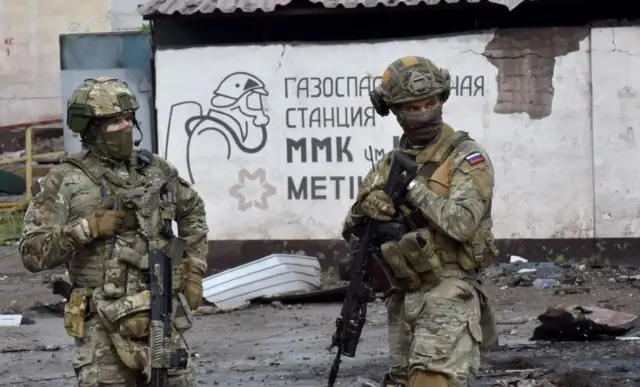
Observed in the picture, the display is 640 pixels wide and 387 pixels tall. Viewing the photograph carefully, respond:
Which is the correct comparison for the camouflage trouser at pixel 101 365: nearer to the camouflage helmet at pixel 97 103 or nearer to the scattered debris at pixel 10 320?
the camouflage helmet at pixel 97 103

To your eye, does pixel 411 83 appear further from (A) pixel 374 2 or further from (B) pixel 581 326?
(A) pixel 374 2

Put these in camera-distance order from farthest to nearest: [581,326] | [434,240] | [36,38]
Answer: [36,38]
[581,326]
[434,240]

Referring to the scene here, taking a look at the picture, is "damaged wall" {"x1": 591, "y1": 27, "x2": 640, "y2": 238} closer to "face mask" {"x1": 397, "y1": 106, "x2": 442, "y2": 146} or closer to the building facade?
the building facade

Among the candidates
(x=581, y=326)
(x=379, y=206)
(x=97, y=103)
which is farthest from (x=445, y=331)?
(x=581, y=326)

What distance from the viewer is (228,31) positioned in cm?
1242

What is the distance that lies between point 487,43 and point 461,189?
277 inches

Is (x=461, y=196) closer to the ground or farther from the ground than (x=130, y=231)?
farther from the ground

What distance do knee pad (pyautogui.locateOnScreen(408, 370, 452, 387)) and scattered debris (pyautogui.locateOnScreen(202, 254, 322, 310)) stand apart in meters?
5.91

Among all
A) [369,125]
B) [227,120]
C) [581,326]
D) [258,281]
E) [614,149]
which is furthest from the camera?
[227,120]

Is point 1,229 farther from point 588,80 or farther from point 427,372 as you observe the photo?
point 427,372

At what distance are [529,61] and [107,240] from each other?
7494 mm

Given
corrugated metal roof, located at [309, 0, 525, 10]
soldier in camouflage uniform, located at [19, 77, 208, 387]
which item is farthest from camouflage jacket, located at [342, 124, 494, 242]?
corrugated metal roof, located at [309, 0, 525, 10]

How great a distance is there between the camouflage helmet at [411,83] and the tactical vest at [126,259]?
100cm

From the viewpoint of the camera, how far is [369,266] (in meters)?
5.17
